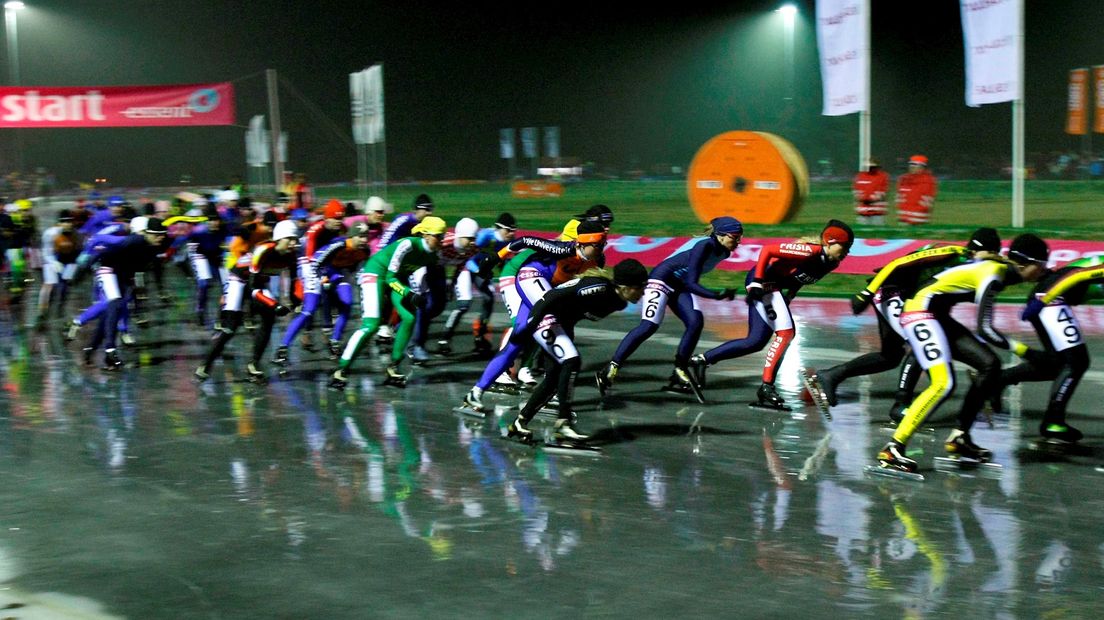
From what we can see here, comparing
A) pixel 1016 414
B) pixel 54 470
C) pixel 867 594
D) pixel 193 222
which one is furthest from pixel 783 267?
pixel 193 222

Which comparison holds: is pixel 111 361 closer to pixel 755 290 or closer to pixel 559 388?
pixel 559 388

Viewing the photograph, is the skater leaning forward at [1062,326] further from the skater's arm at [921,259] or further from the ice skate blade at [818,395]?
the ice skate blade at [818,395]

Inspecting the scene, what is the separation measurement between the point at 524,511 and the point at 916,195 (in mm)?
15962

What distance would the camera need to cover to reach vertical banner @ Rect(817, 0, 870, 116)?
2292 centimetres

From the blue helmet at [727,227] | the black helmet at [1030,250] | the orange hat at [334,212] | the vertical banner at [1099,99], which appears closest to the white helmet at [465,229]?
the orange hat at [334,212]

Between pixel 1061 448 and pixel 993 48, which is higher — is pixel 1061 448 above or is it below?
below

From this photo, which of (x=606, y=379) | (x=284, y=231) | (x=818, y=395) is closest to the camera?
(x=818, y=395)

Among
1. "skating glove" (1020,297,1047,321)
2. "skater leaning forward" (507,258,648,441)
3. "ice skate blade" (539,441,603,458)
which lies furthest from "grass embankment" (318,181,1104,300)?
"ice skate blade" (539,441,603,458)

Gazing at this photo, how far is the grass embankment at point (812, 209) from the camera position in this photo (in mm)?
20188

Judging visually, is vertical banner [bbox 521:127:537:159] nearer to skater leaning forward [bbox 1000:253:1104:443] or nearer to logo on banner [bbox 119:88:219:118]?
logo on banner [bbox 119:88:219:118]

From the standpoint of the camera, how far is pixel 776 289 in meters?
11.1

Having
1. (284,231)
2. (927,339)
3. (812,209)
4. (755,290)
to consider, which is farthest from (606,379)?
(812,209)

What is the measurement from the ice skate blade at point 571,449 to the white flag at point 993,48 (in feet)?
46.7

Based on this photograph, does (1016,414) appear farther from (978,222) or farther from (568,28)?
(568,28)
